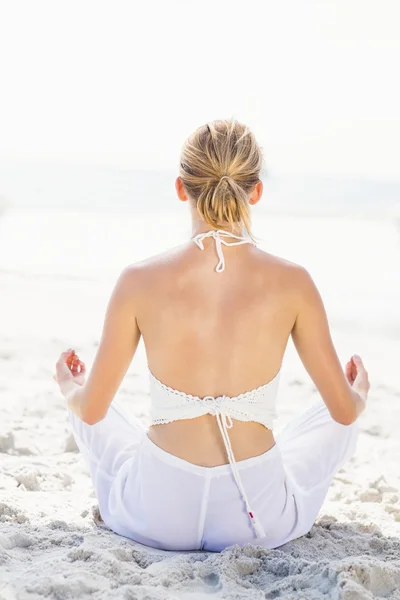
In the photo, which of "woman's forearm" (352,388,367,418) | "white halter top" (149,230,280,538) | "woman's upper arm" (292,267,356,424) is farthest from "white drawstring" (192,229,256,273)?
"woman's forearm" (352,388,367,418)

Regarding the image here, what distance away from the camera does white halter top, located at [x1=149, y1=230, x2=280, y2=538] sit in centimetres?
181

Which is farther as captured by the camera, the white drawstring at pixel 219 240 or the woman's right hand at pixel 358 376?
the woman's right hand at pixel 358 376

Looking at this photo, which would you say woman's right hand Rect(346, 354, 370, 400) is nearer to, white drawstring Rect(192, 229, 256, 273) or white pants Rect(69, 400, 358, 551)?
white pants Rect(69, 400, 358, 551)

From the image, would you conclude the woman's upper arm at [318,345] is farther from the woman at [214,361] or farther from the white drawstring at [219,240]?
the white drawstring at [219,240]

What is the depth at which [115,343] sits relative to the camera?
71.7 inches

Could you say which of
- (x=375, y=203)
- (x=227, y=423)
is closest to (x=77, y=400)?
(x=227, y=423)

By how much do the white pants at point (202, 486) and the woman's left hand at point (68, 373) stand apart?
0.09 metres

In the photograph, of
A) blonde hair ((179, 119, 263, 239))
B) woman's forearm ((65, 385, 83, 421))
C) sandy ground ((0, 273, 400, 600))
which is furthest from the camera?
woman's forearm ((65, 385, 83, 421))

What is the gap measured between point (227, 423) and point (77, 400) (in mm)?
356

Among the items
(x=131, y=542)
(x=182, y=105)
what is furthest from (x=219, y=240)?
(x=182, y=105)

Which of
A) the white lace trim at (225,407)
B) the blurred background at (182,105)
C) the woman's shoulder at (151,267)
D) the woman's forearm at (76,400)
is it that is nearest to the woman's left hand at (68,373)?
the woman's forearm at (76,400)

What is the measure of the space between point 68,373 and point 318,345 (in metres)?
0.63

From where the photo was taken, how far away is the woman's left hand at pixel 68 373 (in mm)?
2037

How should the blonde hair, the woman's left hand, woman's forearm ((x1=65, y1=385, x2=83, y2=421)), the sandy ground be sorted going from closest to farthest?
the sandy ground
the blonde hair
woman's forearm ((x1=65, y1=385, x2=83, y2=421))
the woman's left hand
